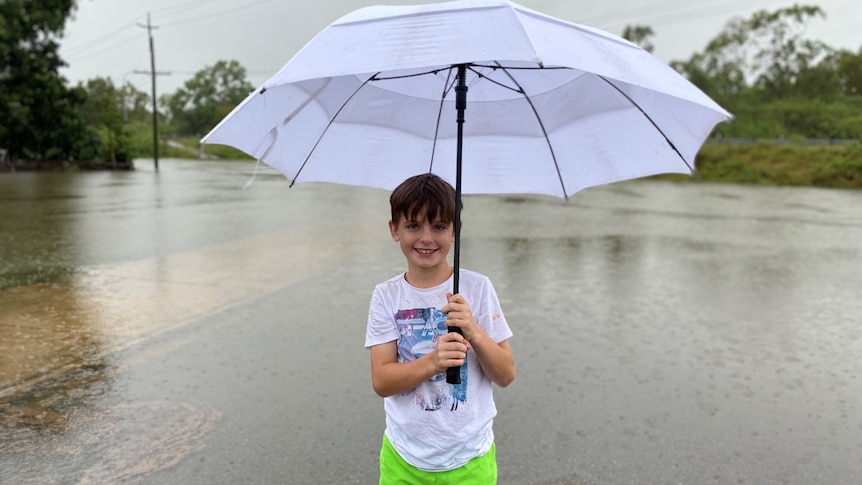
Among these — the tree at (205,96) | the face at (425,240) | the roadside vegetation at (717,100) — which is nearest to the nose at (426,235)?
the face at (425,240)

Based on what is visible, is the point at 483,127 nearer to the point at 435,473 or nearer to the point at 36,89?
the point at 435,473

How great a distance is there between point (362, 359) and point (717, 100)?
5404 centimetres

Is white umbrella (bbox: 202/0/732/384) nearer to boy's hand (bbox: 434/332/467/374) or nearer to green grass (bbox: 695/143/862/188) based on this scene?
boy's hand (bbox: 434/332/467/374)

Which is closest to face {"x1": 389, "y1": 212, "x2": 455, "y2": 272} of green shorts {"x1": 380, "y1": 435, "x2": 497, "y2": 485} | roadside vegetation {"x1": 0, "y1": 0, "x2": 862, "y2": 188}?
green shorts {"x1": 380, "y1": 435, "x2": 497, "y2": 485}

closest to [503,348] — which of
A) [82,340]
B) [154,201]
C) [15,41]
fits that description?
[82,340]

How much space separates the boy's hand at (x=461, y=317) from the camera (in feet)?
5.32

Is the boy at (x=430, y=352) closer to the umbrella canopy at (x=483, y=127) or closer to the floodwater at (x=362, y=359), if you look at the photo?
the umbrella canopy at (x=483, y=127)

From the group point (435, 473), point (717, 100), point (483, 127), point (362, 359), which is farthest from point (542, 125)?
point (717, 100)

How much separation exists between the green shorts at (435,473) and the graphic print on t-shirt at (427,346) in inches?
7.2

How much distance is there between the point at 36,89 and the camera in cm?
3025

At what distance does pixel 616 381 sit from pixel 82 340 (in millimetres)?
3829

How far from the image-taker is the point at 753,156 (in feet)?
118

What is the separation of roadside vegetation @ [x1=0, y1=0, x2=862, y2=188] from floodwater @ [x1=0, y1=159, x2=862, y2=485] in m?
9.90

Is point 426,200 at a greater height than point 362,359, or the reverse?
point 426,200
